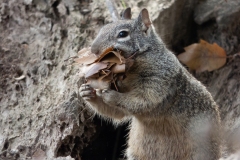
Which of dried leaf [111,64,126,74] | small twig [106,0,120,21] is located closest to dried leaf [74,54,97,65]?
dried leaf [111,64,126,74]

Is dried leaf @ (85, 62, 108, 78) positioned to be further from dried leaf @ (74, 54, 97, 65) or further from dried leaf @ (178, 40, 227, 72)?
dried leaf @ (178, 40, 227, 72)

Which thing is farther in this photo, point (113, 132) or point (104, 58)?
point (113, 132)

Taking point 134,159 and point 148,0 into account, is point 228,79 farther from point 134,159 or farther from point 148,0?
point 134,159

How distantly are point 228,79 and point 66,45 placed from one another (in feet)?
7.57

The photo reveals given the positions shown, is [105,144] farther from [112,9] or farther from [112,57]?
[112,57]

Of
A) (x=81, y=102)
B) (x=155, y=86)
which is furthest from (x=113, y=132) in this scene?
(x=155, y=86)

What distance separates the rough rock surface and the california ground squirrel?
506 mm

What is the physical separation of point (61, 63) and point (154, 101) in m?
1.75

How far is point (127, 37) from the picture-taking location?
15.5ft

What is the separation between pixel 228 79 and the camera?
22.3ft

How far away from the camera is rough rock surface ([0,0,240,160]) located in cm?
570

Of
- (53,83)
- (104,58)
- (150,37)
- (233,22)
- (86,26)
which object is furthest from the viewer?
(233,22)

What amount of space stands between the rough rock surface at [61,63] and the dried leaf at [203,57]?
6.5 inches

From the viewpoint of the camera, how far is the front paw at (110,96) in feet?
15.5
